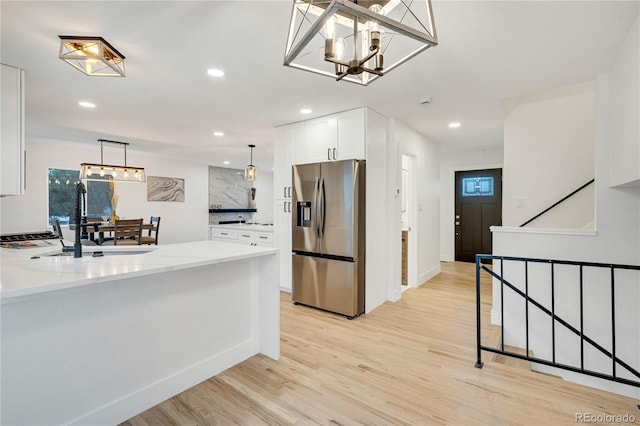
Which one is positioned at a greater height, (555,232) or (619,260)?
(555,232)

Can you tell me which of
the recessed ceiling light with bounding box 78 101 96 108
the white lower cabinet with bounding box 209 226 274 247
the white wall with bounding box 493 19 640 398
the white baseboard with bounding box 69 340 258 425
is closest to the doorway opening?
the white wall with bounding box 493 19 640 398

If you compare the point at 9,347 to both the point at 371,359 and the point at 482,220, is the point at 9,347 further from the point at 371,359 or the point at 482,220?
the point at 482,220

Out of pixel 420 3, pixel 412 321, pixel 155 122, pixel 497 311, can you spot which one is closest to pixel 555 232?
pixel 497 311

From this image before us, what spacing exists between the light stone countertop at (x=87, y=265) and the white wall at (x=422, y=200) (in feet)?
7.69

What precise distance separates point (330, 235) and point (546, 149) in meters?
2.74

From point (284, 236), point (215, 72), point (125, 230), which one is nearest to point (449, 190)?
point (284, 236)

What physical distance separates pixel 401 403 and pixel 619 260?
2293 mm

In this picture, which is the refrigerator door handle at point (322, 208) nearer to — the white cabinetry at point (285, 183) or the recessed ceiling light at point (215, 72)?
the white cabinetry at point (285, 183)

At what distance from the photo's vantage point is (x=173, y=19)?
6.00 feet

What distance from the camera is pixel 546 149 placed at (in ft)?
11.6

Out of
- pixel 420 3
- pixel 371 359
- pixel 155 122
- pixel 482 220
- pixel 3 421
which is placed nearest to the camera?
pixel 3 421

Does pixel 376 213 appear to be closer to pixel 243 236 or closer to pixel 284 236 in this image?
pixel 284 236

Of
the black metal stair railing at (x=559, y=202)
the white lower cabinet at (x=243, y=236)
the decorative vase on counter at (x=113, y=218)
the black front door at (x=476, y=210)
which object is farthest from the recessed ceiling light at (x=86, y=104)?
the black front door at (x=476, y=210)

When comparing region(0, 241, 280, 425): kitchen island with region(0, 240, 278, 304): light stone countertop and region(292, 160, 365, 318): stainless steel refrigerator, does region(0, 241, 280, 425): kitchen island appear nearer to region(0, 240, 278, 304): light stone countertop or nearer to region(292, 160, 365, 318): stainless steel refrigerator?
region(0, 240, 278, 304): light stone countertop
